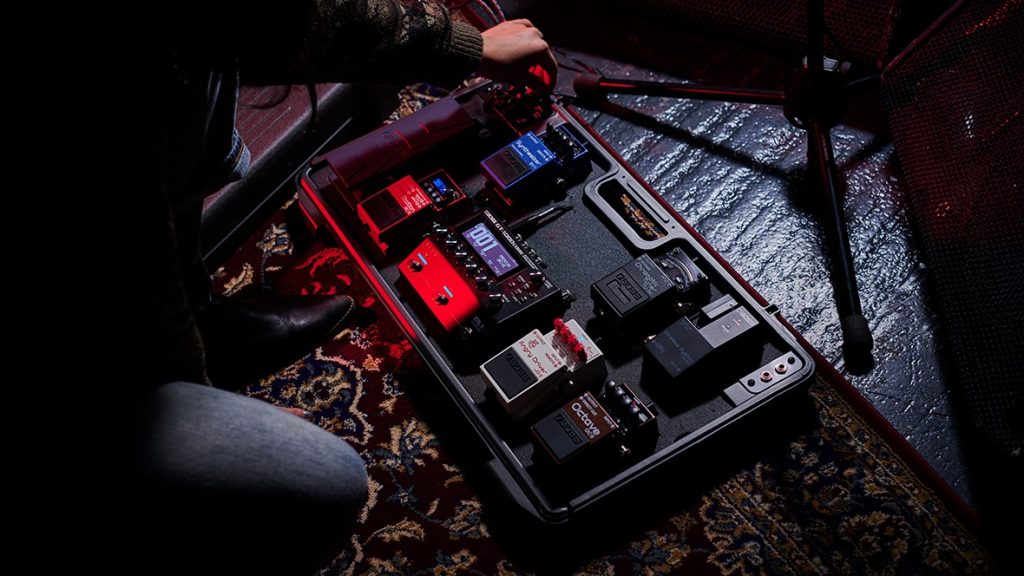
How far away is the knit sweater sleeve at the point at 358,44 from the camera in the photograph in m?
1.09

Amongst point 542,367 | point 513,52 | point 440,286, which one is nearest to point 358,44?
point 513,52

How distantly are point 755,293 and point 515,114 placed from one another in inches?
23.8

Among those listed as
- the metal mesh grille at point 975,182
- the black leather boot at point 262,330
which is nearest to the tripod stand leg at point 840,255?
the metal mesh grille at point 975,182

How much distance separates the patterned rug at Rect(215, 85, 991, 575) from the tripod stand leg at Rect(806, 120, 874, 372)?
0.23ft

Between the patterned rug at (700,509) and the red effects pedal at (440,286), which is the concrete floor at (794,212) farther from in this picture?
the red effects pedal at (440,286)

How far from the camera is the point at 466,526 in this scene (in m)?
1.44

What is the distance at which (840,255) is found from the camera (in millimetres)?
1566

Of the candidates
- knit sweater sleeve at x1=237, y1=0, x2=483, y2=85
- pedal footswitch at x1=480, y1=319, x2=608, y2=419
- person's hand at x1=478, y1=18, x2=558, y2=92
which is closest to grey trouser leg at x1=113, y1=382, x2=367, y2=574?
pedal footswitch at x1=480, y1=319, x2=608, y2=419

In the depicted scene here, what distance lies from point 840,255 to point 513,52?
0.73 m

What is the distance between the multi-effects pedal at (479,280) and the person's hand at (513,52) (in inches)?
10.2

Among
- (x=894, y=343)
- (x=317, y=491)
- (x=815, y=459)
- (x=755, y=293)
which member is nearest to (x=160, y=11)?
(x=317, y=491)

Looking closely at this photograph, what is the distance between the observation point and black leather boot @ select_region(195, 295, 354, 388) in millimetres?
1503

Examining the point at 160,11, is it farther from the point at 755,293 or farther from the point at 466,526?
the point at 755,293

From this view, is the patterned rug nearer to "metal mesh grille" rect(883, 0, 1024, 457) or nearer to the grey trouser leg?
"metal mesh grille" rect(883, 0, 1024, 457)
